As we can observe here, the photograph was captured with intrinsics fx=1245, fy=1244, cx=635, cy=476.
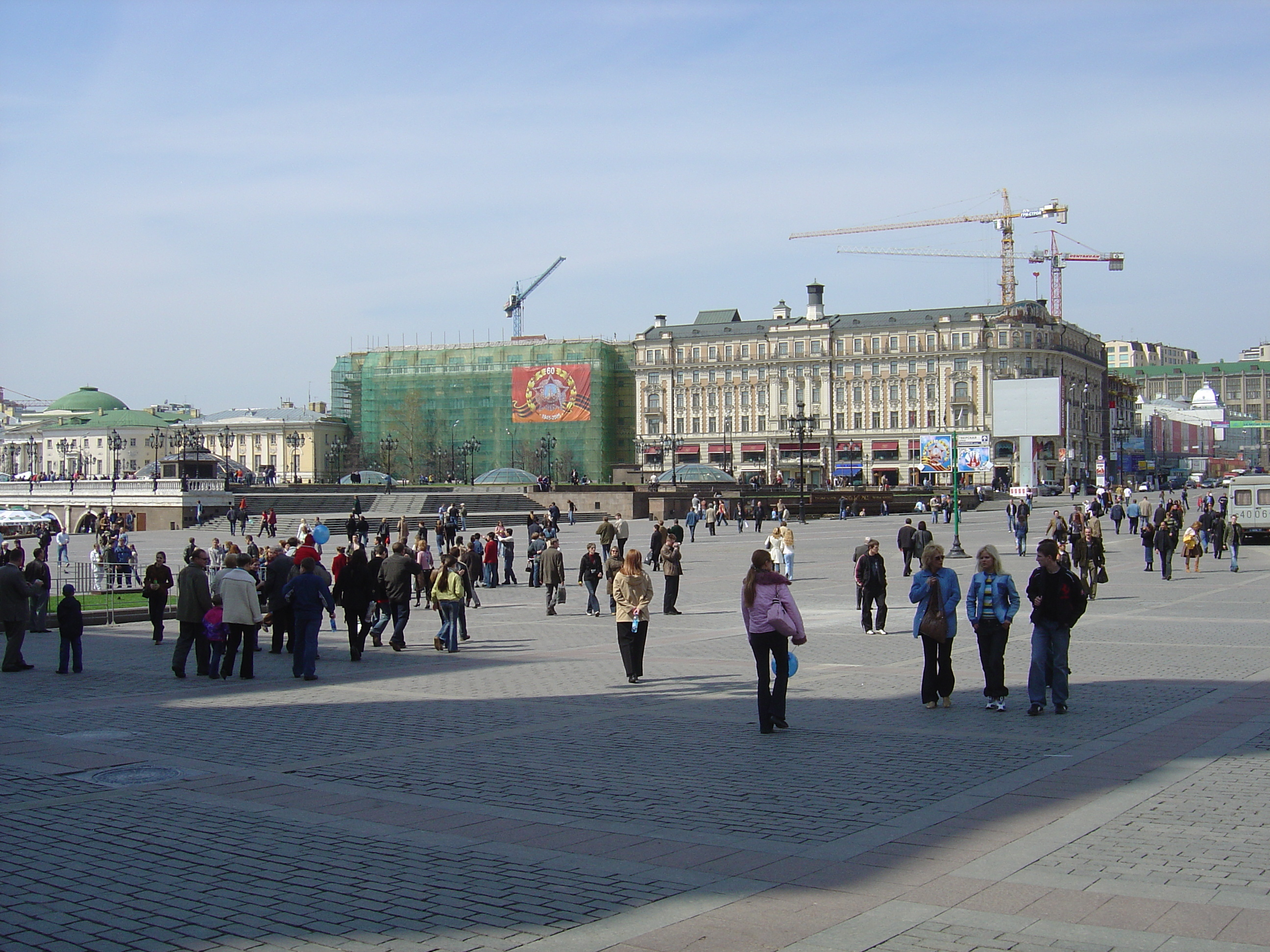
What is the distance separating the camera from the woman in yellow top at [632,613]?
550 inches

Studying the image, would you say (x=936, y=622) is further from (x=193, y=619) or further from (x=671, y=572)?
(x=671, y=572)

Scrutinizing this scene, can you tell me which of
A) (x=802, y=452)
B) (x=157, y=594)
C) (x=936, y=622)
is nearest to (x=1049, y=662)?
(x=936, y=622)

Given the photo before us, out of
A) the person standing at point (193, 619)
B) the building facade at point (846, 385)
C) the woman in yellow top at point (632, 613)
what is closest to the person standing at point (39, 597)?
the person standing at point (193, 619)

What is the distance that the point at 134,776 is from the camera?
9.53 metres

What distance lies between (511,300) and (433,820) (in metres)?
194

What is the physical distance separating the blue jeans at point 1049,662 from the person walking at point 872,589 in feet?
23.8

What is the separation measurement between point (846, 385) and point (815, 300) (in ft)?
36.2

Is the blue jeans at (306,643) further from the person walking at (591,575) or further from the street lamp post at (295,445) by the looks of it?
the street lamp post at (295,445)

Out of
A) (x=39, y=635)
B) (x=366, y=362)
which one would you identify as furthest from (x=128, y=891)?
(x=366, y=362)

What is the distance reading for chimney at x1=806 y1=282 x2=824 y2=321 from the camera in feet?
418

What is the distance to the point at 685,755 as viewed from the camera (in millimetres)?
10117

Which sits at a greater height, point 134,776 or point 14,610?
point 14,610

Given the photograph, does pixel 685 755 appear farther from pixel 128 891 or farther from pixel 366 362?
pixel 366 362

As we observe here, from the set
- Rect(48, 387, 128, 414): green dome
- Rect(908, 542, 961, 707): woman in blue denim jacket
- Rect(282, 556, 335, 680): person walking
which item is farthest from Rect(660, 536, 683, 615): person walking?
Rect(48, 387, 128, 414): green dome
